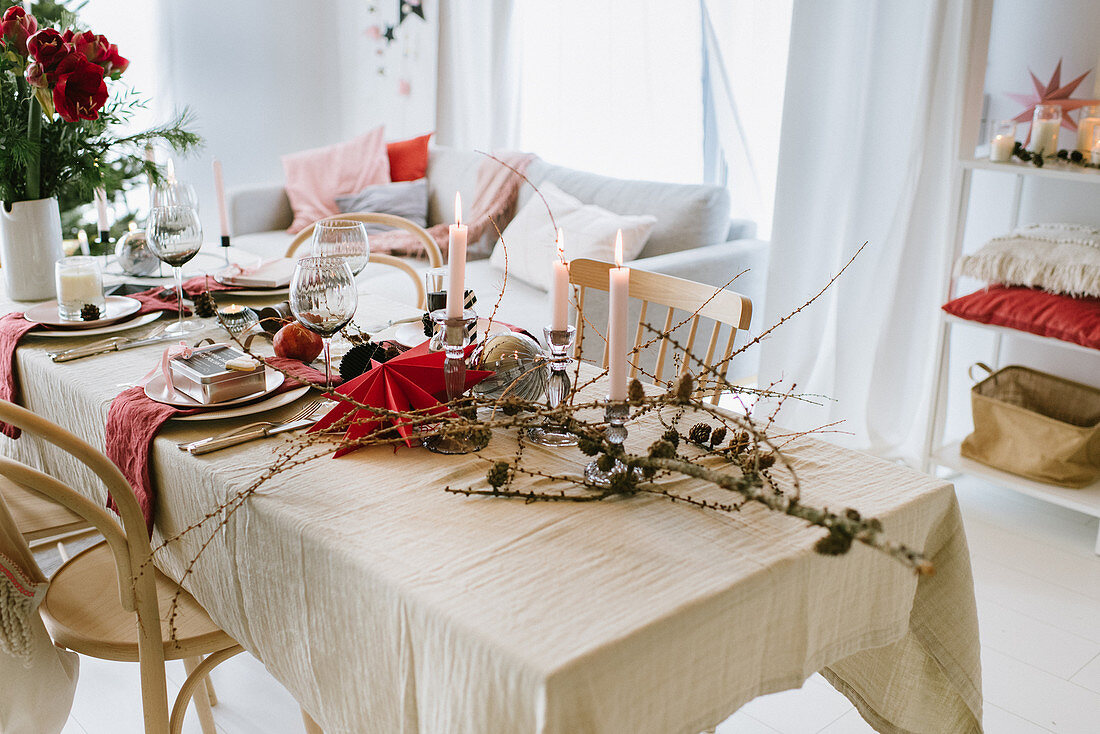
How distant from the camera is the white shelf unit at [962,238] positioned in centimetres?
249

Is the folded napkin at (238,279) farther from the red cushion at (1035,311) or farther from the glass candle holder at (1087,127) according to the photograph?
the glass candle holder at (1087,127)

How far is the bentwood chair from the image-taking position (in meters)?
1.19

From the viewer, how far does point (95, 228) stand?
406 centimetres

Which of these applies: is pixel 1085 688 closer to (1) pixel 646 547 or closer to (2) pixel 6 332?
(1) pixel 646 547

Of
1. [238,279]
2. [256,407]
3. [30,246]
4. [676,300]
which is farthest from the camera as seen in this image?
[238,279]

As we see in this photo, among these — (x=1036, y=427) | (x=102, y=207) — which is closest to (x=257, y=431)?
(x=102, y=207)

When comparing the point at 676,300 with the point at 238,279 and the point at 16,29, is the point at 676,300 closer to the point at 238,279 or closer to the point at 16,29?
the point at 238,279

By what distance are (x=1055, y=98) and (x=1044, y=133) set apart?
0.79 ft

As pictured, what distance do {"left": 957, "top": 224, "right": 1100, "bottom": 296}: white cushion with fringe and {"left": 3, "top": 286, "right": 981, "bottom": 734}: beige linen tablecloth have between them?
4.95 feet

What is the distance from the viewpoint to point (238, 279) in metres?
2.05

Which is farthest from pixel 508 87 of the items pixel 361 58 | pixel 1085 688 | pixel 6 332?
pixel 1085 688

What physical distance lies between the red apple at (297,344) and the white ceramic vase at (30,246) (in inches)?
27.5

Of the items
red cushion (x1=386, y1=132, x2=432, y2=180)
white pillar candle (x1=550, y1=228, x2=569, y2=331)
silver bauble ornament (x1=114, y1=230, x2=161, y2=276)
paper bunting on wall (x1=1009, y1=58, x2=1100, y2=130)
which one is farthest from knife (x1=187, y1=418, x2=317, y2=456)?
red cushion (x1=386, y1=132, x2=432, y2=180)

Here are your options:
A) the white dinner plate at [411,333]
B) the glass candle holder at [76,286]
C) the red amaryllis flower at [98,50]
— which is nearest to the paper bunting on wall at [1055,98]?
the white dinner plate at [411,333]
